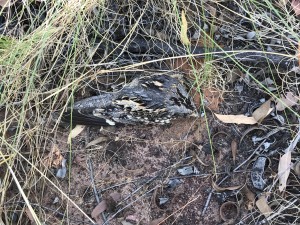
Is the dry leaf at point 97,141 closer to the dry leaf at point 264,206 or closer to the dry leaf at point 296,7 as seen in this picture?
the dry leaf at point 264,206

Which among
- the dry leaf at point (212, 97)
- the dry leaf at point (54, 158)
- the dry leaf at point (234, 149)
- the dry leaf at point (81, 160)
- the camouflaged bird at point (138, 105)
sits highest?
the camouflaged bird at point (138, 105)

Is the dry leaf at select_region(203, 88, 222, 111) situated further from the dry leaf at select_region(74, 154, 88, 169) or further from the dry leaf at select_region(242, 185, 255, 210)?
the dry leaf at select_region(74, 154, 88, 169)

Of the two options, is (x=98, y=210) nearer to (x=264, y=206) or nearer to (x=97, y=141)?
(x=97, y=141)

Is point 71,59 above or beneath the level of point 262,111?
above

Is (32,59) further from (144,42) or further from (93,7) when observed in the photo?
(144,42)

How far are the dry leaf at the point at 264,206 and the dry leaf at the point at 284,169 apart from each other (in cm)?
10

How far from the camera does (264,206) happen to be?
2.45 m

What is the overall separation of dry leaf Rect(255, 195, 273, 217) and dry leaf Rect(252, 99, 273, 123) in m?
0.42

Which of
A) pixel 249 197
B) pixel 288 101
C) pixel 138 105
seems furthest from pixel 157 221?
pixel 288 101

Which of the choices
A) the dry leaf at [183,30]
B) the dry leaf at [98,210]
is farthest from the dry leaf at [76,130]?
the dry leaf at [183,30]

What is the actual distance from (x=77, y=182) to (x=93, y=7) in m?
0.94

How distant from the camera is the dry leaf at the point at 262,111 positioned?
2.55 metres

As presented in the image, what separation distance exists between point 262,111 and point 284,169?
332mm

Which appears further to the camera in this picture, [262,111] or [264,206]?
[262,111]
